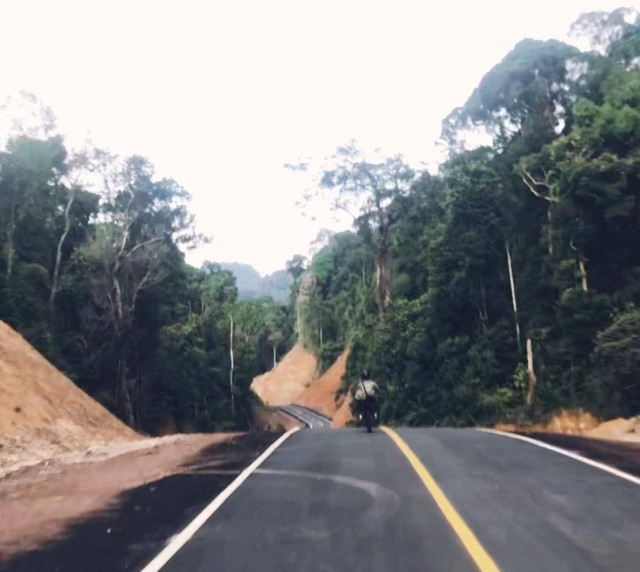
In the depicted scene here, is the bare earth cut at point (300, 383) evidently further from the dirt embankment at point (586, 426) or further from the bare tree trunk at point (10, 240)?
the dirt embankment at point (586, 426)

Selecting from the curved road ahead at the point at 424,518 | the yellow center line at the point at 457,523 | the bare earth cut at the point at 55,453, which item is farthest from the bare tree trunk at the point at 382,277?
the yellow center line at the point at 457,523

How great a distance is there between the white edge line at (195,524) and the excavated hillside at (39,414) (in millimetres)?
4132

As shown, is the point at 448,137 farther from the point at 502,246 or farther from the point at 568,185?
the point at 568,185

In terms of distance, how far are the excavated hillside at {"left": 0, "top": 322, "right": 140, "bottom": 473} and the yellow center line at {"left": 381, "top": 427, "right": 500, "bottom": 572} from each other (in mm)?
6556

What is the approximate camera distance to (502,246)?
41531 millimetres

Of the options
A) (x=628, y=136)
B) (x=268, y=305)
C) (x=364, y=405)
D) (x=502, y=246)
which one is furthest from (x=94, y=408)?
(x=268, y=305)

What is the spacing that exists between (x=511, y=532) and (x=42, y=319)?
35796 millimetres

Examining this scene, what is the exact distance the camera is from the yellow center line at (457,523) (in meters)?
6.90

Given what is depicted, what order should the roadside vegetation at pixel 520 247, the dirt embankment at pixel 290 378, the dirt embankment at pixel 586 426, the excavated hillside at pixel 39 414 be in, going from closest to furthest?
the excavated hillside at pixel 39 414
the dirt embankment at pixel 586 426
the roadside vegetation at pixel 520 247
the dirt embankment at pixel 290 378

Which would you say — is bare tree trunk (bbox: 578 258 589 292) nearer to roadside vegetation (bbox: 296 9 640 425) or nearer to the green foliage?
roadside vegetation (bbox: 296 9 640 425)

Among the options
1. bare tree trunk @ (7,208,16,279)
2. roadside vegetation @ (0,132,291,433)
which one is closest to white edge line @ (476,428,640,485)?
roadside vegetation @ (0,132,291,433)

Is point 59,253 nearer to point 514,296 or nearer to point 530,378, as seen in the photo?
point 514,296

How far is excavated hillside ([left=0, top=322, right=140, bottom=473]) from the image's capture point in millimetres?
15523

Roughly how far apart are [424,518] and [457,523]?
40 centimetres
